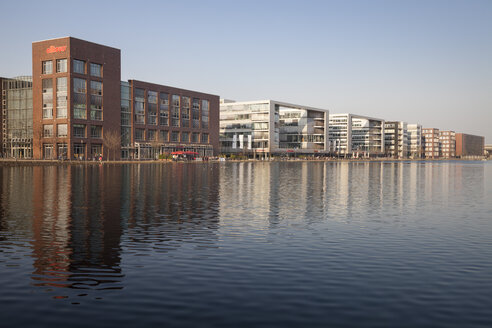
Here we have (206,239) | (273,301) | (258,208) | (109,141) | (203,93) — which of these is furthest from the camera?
(203,93)

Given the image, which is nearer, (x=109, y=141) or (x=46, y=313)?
(x=46, y=313)

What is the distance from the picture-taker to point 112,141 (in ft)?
438

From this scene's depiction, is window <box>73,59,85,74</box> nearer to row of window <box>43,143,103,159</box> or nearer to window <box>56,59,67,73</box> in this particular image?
window <box>56,59,67,73</box>

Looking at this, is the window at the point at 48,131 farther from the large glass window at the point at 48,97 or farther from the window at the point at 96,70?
the window at the point at 96,70

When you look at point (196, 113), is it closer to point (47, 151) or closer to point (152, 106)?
point (152, 106)

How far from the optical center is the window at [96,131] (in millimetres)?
132650

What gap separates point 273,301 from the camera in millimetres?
11289

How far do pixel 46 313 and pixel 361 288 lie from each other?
25.4 feet

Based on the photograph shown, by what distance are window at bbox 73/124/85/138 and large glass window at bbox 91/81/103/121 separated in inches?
174

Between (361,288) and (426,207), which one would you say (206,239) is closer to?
(361,288)

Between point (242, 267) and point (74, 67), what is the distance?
411 feet

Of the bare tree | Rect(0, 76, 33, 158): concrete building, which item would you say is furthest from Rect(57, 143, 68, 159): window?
Rect(0, 76, 33, 158): concrete building

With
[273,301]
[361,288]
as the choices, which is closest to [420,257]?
[361,288]

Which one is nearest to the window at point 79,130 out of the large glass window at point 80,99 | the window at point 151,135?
the large glass window at point 80,99
